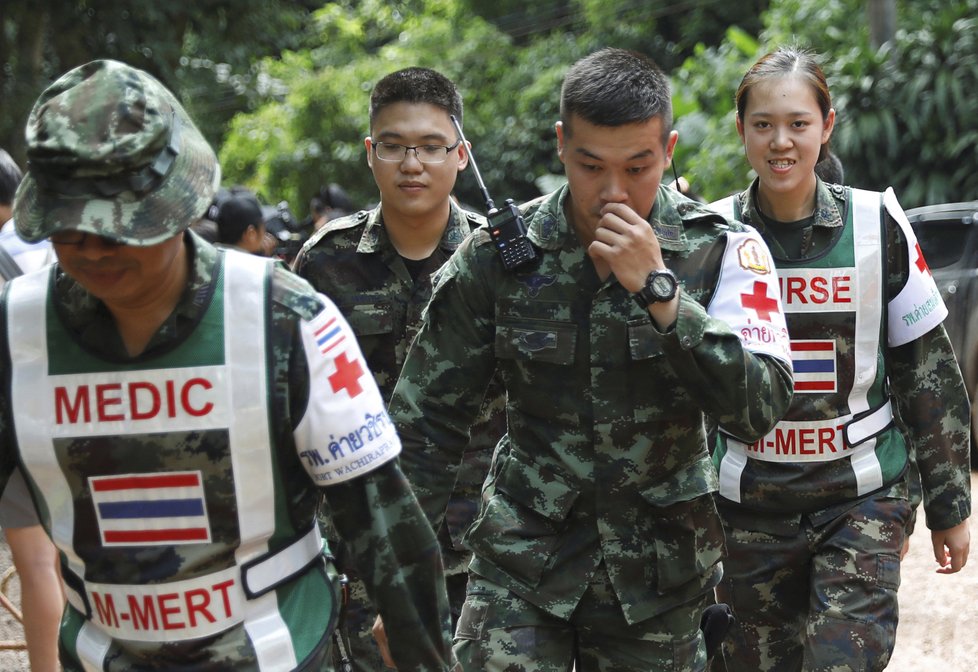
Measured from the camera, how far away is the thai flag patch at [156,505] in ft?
8.98

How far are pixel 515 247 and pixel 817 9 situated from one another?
15334mm

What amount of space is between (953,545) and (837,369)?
0.68 meters

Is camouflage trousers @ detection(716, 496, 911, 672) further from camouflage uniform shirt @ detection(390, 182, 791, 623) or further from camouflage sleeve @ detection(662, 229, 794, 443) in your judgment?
camouflage sleeve @ detection(662, 229, 794, 443)

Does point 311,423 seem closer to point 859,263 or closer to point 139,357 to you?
point 139,357

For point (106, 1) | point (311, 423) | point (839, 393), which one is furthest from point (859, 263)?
point (106, 1)

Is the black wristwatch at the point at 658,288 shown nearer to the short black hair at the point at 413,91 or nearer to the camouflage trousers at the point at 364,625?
the camouflage trousers at the point at 364,625

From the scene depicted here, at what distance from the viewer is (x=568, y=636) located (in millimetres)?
3889

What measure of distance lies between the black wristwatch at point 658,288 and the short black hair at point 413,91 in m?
2.04

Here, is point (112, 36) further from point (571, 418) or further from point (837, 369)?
point (571, 418)

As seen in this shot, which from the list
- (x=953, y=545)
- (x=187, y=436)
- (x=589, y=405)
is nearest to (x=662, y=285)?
(x=589, y=405)

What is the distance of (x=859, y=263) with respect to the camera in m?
4.65

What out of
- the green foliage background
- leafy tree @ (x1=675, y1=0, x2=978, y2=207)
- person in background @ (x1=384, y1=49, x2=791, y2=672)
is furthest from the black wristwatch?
leafy tree @ (x1=675, y1=0, x2=978, y2=207)

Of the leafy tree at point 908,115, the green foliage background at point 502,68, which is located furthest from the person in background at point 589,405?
the leafy tree at point 908,115

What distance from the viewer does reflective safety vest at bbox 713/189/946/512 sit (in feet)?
15.2
